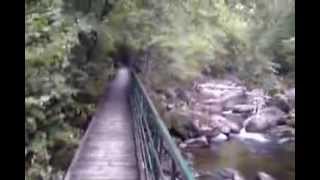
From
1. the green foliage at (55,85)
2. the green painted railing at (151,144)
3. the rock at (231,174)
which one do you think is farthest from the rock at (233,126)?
the green foliage at (55,85)

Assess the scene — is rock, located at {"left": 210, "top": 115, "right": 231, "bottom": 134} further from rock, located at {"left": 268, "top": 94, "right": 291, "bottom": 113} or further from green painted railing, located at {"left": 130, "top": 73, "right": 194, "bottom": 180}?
green painted railing, located at {"left": 130, "top": 73, "right": 194, "bottom": 180}

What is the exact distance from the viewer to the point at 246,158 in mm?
3920

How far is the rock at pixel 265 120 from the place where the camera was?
3.31 metres

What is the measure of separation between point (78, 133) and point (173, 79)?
0.89m


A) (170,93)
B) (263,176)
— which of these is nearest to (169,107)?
(170,93)

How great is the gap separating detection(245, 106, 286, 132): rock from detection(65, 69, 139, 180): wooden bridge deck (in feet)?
3.64

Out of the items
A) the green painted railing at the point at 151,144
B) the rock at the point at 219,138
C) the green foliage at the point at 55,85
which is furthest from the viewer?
the rock at the point at 219,138

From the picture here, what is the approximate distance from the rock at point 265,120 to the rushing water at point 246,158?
20cm

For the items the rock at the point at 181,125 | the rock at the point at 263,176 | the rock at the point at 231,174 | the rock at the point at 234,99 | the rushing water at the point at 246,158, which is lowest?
the rock at the point at 263,176

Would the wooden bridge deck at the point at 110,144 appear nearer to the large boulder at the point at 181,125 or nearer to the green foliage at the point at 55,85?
the green foliage at the point at 55,85

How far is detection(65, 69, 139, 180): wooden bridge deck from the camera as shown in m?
2.76

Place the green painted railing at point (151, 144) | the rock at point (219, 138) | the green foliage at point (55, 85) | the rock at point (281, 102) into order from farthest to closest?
the rock at point (219, 138)
the rock at point (281, 102)
the green foliage at point (55, 85)
the green painted railing at point (151, 144)
